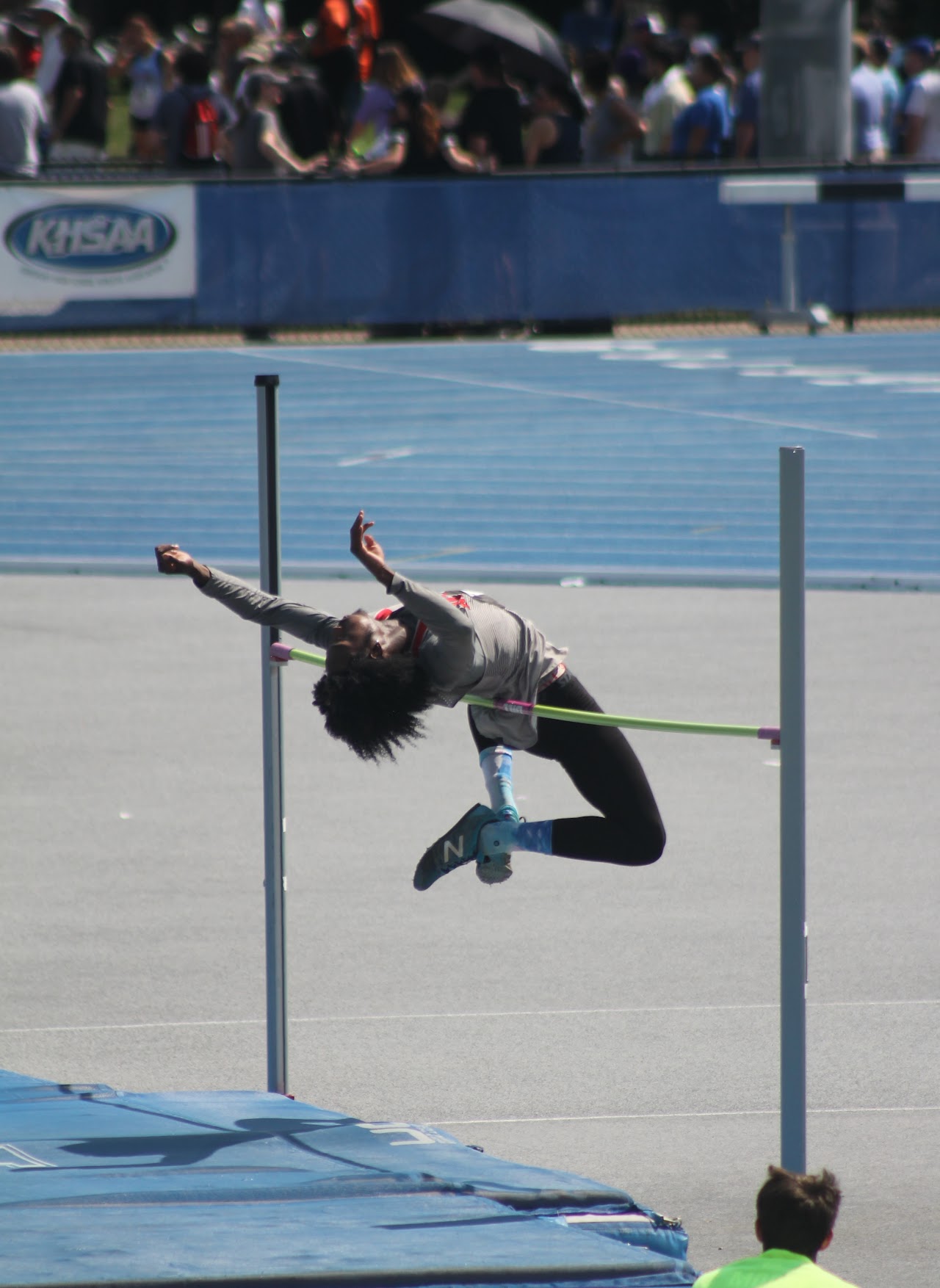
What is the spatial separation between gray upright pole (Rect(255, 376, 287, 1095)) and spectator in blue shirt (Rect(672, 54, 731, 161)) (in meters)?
20.0

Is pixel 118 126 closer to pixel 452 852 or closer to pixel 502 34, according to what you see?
pixel 502 34

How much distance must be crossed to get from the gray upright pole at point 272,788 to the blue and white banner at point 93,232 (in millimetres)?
16682

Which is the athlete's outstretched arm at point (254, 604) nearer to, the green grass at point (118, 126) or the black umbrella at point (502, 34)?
the black umbrella at point (502, 34)

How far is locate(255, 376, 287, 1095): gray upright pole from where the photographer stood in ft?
22.8

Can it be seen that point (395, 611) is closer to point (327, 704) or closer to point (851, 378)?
point (327, 704)

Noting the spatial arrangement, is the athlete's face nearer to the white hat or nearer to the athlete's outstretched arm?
the athlete's outstretched arm

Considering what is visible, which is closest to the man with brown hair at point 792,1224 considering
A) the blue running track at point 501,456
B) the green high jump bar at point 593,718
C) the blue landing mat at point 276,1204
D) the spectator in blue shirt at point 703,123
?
the blue landing mat at point 276,1204

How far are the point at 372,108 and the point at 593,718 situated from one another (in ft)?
62.6

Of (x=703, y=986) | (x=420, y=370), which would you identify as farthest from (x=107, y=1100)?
(x=420, y=370)

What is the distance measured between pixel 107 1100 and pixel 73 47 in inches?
882

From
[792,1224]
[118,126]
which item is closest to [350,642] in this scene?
[792,1224]

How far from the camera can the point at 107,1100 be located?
22.7 feet

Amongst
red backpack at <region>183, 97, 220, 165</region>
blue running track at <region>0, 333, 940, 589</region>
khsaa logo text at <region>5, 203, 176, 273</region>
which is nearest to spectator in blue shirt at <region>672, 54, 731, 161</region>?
blue running track at <region>0, 333, 940, 589</region>

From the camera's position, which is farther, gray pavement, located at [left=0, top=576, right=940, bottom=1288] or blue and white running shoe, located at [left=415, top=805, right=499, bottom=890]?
gray pavement, located at [left=0, top=576, right=940, bottom=1288]
